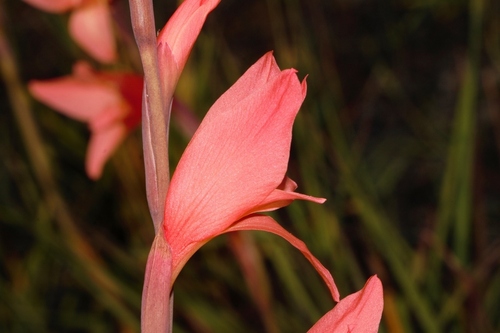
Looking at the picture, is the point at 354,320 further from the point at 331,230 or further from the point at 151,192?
the point at 331,230

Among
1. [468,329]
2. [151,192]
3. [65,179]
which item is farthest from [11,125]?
[151,192]

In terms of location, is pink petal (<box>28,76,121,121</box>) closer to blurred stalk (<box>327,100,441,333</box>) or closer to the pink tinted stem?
blurred stalk (<box>327,100,441,333</box>)

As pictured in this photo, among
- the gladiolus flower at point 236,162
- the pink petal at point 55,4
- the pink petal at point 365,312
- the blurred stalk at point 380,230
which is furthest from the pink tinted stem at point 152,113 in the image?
the blurred stalk at point 380,230

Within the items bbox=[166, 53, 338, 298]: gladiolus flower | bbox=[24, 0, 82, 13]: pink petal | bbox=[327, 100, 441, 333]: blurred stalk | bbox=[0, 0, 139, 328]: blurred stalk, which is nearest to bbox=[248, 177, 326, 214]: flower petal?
bbox=[166, 53, 338, 298]: gladiolus flower

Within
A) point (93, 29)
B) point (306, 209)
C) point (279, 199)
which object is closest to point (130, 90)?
point (93, 29)

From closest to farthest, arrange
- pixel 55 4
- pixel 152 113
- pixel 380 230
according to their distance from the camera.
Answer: pixel 152 113 < pixel 55 4 < pixel 380 230

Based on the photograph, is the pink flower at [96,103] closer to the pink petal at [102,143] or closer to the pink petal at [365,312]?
the pink petal at [102,143]

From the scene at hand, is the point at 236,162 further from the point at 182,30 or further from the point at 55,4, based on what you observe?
the point at 55,4
